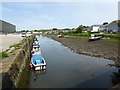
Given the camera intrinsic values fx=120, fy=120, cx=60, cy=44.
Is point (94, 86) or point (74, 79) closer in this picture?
point (94, 86)

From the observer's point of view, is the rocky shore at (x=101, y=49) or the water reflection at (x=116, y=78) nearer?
the water reflection at (x=116, y=78)

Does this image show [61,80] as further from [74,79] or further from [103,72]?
[103,72]

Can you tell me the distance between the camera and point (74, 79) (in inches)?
504

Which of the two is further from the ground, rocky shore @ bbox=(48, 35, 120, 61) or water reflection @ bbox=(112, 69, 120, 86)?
rocky shore @ bbox=(48, 35, 120, 61)

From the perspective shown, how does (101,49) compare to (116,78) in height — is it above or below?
above

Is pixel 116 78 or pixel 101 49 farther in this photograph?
pixel 101 49

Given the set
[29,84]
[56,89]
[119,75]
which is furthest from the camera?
[119,75]

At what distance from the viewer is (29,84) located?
1203 centimetres

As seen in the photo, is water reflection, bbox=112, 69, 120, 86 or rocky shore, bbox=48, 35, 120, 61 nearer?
water reflection, bbox=112, 69, 120, 86

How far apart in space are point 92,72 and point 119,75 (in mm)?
3003

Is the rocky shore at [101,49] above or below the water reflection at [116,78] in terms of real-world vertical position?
above

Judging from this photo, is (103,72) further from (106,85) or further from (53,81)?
(53,81)

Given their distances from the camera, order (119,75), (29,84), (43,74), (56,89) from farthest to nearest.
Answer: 1. (43,74)
2. (119,75)
3. (29,84)
4. (56,89)

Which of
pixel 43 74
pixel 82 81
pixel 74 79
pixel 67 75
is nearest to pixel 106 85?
pixel 82 81
